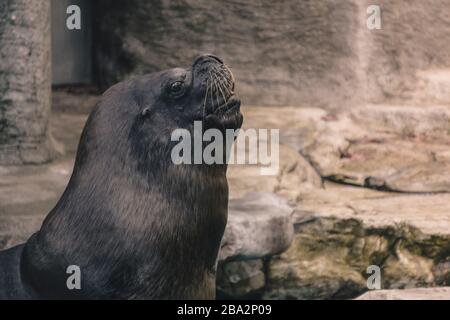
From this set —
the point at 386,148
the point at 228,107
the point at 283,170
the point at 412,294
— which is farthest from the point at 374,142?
the point at 228,107

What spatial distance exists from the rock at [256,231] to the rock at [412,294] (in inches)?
24.7

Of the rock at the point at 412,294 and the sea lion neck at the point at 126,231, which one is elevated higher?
the sea lion neck at the point at 126,231

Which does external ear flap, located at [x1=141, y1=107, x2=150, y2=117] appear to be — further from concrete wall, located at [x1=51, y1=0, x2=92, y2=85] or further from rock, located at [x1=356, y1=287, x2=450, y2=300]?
concrete wall, located at [x1=51, y1=0, x2=92, y2=85]

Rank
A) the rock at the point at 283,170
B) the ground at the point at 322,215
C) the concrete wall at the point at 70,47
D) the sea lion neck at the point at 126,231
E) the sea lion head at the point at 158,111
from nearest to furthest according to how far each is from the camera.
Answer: the sea lion neck at the point at 126,231 → the sea lion head at the point at 158,111 → the ground at the point at 322,215 → the rock at the point at 283,170 → the concrete wall at the point at 70,47

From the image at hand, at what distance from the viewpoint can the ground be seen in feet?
18.4

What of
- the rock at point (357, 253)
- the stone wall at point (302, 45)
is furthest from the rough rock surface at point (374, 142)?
the rock at point (357, 253)

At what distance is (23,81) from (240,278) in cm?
194

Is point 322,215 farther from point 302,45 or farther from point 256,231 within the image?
point 302,45

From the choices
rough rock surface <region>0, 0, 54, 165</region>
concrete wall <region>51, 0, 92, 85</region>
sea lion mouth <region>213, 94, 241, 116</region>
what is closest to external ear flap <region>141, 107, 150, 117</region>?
sea lion mouth <region>213, 94, 241, 116</region>

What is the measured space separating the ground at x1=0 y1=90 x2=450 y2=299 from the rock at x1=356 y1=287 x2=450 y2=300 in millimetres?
34

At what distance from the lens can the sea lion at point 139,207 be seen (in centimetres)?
413

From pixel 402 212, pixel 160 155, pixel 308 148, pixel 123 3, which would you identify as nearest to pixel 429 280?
pixel 402 212

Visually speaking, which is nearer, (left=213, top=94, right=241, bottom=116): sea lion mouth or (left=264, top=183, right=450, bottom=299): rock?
(left=213, top=94, right=241, bottom=116): sea lion mouth

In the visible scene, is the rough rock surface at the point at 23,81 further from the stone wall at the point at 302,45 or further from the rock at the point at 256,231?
the stone wall at the point at 302,45
